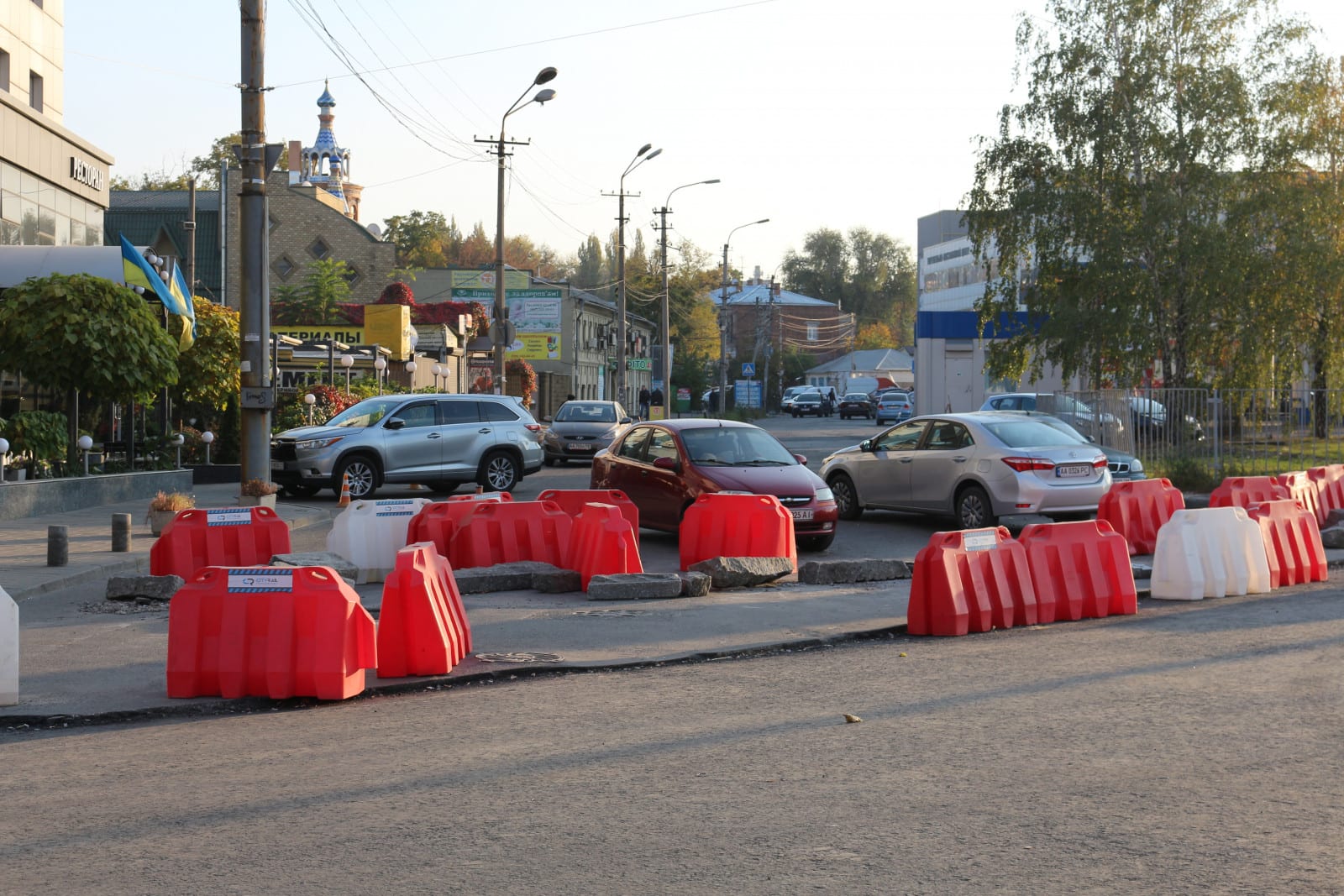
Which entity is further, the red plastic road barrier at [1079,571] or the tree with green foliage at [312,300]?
the tree with green foliage at [312,300]

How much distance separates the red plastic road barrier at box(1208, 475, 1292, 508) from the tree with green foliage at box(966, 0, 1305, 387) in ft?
43.5

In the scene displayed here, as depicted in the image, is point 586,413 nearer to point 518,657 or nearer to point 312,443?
point 312,443

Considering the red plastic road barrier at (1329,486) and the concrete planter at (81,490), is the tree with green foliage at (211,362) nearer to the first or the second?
the concrete planter at (81,490)

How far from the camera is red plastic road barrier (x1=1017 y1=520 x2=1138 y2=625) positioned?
1087cm

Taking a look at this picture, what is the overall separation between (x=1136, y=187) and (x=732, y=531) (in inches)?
788

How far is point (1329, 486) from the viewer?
18.2m

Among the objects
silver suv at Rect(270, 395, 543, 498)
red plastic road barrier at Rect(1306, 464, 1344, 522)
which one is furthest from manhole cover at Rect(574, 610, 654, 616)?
silver suv at Rect(270, 395, 543, 498)

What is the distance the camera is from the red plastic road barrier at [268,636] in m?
7.80

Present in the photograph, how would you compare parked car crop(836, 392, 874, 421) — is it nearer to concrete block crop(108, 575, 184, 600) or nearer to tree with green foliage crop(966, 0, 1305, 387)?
tree with green foliage crop(966, 0, 1305, 387)

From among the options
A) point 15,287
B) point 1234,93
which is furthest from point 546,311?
point 15,287

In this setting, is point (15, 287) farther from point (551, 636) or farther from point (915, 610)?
point (915, 610)

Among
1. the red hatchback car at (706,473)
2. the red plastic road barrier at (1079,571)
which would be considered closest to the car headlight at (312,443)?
the red hatchback car at (706,473)

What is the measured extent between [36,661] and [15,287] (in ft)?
45.9

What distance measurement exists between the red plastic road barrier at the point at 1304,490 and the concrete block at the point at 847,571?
614 cm
